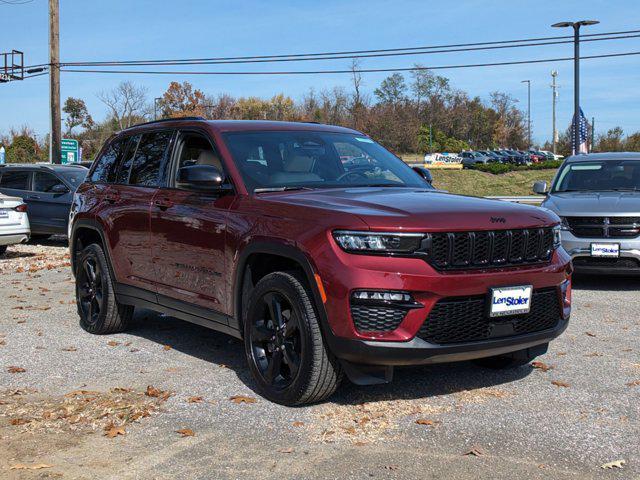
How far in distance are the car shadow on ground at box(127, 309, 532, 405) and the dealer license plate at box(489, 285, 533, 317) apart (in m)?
0.84

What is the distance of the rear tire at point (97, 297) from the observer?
7.29 metres

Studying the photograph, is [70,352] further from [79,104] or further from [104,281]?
[79,104]

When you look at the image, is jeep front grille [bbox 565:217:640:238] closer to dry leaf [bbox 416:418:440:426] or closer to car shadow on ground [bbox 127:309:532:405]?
car shadow on ground [bbox 127:309:532:405]

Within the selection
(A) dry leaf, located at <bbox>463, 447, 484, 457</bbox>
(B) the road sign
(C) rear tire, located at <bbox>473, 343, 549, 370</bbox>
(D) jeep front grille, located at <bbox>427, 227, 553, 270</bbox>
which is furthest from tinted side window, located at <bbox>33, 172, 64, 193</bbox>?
(B) the road sign

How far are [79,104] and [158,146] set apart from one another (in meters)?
83.5

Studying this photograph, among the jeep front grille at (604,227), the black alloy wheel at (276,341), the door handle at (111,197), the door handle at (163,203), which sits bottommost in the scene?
the black alloy wheel at (276,341)

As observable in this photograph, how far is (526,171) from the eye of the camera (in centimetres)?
5306

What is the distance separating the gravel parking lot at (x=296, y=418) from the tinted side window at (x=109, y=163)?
5.08ft

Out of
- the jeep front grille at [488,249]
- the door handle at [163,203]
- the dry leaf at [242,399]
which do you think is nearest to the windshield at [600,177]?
the jeep front grille at [488,249]

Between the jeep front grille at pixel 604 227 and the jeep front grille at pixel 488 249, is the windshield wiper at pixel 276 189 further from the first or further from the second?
the jeep front grille at pixel 604 227

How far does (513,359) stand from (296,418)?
1864 mm

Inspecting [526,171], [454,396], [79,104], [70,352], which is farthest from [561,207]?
[79,104]

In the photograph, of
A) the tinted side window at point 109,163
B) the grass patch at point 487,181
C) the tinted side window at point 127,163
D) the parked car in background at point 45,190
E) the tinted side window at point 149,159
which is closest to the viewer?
the tinted side window at point 149,159

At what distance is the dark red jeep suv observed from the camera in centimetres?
461
